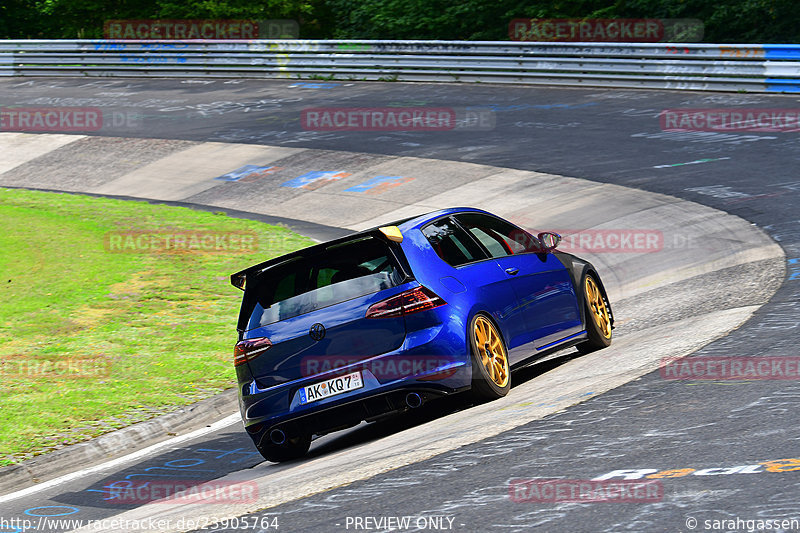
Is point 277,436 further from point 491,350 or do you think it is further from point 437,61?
point 437,61

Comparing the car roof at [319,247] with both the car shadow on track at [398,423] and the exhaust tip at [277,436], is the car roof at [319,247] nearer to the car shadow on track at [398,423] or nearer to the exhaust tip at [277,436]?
the exhaust tip at [277,436]

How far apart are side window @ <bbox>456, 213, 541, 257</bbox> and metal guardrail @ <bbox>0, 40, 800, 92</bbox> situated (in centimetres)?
1574

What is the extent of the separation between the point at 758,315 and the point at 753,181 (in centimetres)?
770

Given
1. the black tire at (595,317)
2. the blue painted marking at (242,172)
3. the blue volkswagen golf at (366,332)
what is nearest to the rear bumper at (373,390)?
the blue volkswagen golf at (366,332)

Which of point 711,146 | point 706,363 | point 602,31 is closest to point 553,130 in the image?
point 711,146

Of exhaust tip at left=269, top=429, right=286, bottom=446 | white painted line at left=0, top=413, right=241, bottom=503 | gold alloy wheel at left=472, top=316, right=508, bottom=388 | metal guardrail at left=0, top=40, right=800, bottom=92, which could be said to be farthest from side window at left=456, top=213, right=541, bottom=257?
metal guardrail at left=0, top=40, right=800, bottom=92

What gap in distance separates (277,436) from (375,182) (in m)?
13.1

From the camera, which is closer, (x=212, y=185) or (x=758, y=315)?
(x=758, y=315)

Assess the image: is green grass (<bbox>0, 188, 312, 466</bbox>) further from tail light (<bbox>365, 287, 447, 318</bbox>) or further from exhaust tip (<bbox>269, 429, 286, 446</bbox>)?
tail light (<bbox>365, 287, 447, 318</bbox>)

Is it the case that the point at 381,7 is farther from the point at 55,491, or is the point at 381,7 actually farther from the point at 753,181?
the point at 55,491

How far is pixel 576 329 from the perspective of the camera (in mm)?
9070

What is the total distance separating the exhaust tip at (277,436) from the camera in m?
7.36

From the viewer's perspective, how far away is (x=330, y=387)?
721 cm

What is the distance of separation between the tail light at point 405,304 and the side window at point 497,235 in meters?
1.23
